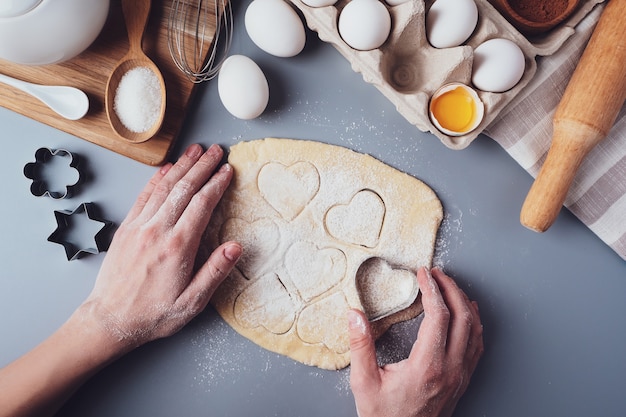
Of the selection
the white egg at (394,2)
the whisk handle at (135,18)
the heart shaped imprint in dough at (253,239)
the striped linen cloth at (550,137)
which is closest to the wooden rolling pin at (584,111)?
the striped linen cloth at (550,137)

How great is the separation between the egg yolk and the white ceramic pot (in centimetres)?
52

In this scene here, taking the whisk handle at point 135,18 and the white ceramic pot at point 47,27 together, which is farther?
the whisk handle at point 135,18

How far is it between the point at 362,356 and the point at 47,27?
658 millimetres

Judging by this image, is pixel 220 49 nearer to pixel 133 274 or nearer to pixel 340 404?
pixel 133 274

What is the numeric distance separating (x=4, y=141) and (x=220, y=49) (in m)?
0.41

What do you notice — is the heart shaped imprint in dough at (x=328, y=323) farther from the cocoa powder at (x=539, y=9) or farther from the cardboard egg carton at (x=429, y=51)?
the cocoa powder at (x=539, y=9)

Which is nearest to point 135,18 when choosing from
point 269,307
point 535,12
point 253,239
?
point 253,239

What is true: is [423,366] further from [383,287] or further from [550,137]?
[550,137]

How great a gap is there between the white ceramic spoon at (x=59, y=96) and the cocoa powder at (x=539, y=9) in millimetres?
698

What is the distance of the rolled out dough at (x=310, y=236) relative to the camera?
0.87m

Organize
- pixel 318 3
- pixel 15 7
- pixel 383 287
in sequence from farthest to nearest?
pixel 383 287 < pixel 318 3 < pixel 15 7

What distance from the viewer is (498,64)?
0.74 m

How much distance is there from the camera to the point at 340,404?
2.91ft

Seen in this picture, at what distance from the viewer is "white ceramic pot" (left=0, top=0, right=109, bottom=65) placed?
2.15 ft
